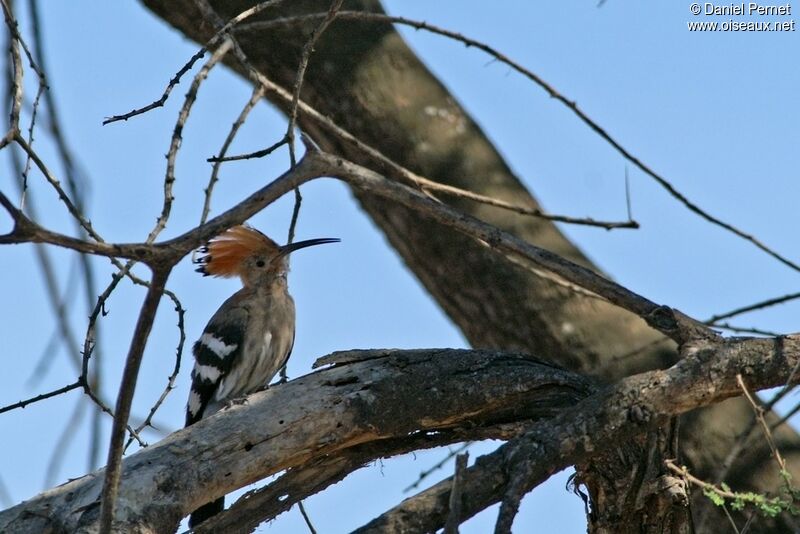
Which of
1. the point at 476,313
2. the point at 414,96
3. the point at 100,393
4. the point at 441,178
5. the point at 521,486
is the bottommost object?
the point at 521,486

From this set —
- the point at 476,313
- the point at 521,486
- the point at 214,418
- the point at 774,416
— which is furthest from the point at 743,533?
the point at 476,313

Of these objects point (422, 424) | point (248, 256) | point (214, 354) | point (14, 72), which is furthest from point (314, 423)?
point (248, 256)

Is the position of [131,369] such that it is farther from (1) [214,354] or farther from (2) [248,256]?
(2) [248,256]

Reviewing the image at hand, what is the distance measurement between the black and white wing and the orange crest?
1.18 feet

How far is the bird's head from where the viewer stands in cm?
562

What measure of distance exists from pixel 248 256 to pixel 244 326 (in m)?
0.57

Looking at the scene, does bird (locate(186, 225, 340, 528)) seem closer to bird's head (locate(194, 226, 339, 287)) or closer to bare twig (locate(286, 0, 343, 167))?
bird's head (locate(194, 226, 339, 287))

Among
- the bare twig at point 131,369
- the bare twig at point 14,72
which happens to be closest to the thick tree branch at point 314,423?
the bare twig at point 131,369

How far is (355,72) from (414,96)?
0.99 feet

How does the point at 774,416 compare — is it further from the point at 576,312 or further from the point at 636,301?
the point at 636,301

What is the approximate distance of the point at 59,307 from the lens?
3289 millimetres

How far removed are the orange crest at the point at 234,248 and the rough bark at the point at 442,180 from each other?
23.0 inches

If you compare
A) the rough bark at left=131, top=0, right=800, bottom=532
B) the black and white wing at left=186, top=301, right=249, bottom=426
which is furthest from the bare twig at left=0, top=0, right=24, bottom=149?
the rough bark at left=131, top=0, right=800, bottom=532

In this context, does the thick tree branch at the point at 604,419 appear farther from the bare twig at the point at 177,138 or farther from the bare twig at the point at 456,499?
the bare twig at the point at 177,138
